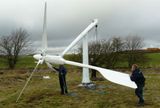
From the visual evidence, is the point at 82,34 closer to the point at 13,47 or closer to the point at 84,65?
the point at 84,65

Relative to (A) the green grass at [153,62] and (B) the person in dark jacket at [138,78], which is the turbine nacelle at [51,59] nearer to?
(B) the person in dark jacket at [138,78]

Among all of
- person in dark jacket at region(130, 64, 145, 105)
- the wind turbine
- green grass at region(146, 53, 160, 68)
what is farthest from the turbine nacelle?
green grass at region(146, 53, 160, 68)

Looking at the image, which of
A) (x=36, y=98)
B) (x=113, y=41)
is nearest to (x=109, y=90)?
(x=36, y=98)

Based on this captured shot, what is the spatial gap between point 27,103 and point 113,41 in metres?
40.2

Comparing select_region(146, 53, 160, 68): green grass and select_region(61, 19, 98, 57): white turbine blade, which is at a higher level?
select_region(61, 19, 98, 57): white turbine blade

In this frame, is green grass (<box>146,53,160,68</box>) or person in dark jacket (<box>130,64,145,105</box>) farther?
green grass (<box>146,53,160,68</box>)

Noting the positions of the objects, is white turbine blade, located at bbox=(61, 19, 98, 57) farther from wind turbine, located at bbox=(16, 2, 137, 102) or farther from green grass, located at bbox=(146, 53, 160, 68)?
green grass, located at bbox=(146, 53, 160, 68)

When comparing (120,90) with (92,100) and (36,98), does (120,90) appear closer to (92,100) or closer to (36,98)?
(92,100)

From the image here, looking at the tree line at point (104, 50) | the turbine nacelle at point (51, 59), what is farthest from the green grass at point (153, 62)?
the turbine nacelle at point (51, 59)

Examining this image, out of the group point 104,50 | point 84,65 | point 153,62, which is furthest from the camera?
point 153,62

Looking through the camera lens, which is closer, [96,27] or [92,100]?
[92,100]

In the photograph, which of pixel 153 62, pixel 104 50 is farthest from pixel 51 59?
pixel 153 62

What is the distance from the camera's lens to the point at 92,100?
16.3m

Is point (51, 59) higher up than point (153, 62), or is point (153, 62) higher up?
point (51, 59)
